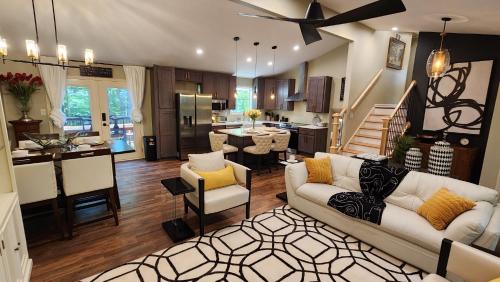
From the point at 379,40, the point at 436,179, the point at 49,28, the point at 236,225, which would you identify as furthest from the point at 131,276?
the point at 379,40

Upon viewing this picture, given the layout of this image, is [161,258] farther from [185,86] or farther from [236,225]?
[185,86]

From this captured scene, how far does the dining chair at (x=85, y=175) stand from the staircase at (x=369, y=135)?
15.4 feet

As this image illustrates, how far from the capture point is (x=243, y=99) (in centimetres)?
841

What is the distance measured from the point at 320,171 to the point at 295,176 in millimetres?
375

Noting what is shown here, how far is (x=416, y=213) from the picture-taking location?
2.54 meters

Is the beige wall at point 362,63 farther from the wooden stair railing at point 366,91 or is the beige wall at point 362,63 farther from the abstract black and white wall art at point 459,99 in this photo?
the abstract black and white wall art at point 459,99

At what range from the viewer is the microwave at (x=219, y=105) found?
23.8 feet

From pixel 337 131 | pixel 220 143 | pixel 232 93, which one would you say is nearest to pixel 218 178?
pixel 220 143

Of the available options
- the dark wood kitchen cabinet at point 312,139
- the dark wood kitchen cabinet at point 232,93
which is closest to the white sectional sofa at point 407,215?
the dark wood kitchen cabinet at point 312,139

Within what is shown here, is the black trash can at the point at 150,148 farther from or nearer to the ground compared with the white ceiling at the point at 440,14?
nearer to the ground

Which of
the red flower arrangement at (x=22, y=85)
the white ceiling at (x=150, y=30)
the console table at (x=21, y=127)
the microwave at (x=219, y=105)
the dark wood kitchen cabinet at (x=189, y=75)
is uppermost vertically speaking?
the white ceiling at (x=150, y=30)

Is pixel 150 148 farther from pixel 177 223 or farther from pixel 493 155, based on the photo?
pixel 493 155

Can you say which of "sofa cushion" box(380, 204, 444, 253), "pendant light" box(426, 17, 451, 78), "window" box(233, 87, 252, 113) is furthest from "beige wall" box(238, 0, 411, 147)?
"window" box(233, 87, 252, 113)

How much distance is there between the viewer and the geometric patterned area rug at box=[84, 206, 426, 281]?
213cm
